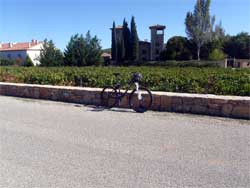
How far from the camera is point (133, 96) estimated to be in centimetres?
705

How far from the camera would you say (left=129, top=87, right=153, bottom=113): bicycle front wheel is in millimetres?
6809

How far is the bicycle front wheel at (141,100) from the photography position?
→ 6809 mm

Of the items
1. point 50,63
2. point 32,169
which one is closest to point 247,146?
point 32,169

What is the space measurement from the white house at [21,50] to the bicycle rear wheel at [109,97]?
226 feet

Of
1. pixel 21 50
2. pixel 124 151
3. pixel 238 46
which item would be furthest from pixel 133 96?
pixel 21 50

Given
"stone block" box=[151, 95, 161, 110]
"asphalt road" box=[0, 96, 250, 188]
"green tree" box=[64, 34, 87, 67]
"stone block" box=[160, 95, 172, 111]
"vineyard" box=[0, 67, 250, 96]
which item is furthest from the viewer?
"green tree" box=[64, 34, 87, 67]

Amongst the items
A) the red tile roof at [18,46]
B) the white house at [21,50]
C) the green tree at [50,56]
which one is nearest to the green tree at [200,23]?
the green tree at [50,56]

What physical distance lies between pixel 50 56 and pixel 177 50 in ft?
86.2

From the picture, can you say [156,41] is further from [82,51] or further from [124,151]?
[124,151]

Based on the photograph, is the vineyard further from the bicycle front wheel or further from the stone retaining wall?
the bicycle front wheel

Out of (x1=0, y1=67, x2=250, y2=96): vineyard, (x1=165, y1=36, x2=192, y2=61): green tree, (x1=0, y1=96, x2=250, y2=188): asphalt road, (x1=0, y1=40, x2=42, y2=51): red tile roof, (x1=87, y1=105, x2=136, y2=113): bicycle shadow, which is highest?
(x1=0, y1=40, x2=42, y2=51): red tile roof

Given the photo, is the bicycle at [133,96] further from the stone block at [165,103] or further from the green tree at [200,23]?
the green tree at [200,23]

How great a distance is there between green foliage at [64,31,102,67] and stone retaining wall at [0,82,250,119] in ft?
99.5

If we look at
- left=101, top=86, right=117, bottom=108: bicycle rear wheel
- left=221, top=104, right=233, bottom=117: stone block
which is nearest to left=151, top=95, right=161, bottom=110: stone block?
left=101, top=86, right=117, bottom=108: bicycle rear wheel
